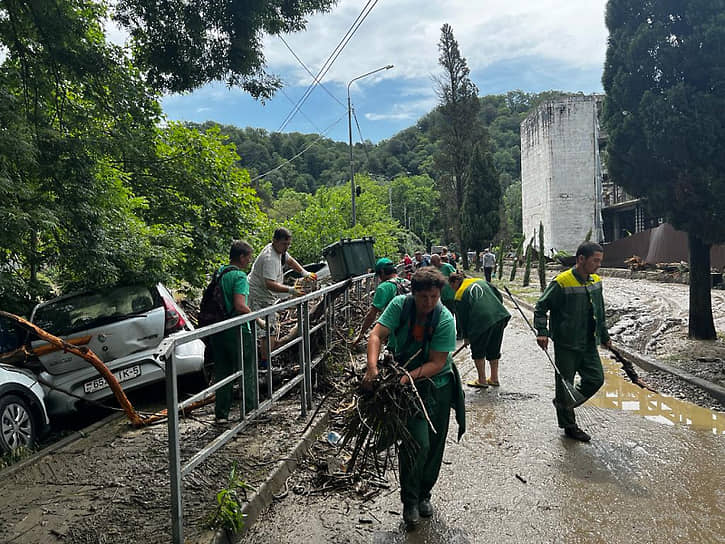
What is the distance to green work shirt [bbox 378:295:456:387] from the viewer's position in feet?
11.1

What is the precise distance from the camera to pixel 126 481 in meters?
3.90

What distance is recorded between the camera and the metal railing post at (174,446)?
2752 millimetres

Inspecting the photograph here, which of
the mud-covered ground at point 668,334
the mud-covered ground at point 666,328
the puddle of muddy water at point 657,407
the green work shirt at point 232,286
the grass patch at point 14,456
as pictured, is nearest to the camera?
the grass patch at point 14,456

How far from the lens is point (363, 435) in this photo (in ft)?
11.2

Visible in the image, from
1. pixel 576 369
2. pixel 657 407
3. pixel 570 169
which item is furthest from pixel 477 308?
pixel 570 169

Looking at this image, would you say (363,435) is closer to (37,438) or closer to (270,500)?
(270,500)

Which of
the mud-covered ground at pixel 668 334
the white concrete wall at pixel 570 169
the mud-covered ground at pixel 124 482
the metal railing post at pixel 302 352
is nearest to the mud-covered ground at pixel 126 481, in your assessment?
the mud-covered ground at pixel 124 482

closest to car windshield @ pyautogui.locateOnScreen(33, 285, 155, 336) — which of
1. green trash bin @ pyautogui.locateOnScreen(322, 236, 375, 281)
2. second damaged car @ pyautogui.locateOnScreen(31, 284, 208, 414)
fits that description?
second damaged car @ pyautogui.locateOnScreen(31, 284, 208, 414)

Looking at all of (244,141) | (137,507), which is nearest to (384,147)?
(244,141)

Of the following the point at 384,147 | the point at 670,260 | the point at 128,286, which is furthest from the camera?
the point at 384,147

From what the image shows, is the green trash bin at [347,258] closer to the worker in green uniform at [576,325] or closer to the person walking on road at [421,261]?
the person walking on road at [421,261]

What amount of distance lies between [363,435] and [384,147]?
10704cm

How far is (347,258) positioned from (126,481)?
16.3 feet

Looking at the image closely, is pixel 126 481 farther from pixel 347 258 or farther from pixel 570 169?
pixel 570 169
